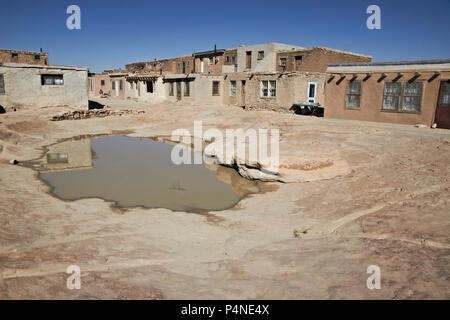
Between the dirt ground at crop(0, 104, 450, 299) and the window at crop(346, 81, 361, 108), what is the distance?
21.2 feet

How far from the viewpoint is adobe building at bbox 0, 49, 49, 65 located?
37.7 meters

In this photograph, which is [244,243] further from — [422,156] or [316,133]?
[316,133]

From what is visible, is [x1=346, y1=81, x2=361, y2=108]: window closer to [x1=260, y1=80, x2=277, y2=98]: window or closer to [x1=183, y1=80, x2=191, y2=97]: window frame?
[x1=260, y1=80, x2=277, y2=98]: window

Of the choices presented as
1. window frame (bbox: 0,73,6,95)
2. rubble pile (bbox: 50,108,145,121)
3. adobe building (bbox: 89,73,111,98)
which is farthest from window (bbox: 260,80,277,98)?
adobe building (bbox: 89,73,111,98)

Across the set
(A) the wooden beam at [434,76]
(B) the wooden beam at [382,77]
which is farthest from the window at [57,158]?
(A) the wooden beam at [434,76]

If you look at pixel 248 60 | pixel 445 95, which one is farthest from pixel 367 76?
pixel 248 60

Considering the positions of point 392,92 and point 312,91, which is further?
point 312,91

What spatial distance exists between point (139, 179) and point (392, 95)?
1390cm

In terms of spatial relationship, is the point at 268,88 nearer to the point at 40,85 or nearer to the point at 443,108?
the point at 443,108

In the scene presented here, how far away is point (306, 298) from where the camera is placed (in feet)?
12.5

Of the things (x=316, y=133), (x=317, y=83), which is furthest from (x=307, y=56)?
(x=316, y=133)

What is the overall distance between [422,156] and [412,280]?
7.69 meters

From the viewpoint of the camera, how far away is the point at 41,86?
80.5ft

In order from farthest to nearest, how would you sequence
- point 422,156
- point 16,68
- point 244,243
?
1. point 16,68
2. point 422,156
3. point 244,243
